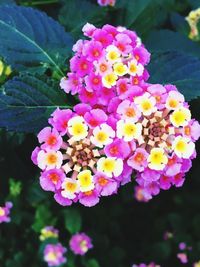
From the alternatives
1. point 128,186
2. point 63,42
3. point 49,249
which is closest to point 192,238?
point 128,186

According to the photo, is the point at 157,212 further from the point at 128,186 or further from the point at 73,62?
the point at 73,62

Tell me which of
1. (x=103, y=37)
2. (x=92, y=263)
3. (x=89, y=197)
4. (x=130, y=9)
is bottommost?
(x=92, y=263)

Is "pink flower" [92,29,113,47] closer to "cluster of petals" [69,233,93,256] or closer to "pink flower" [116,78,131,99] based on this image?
"pink flower" [116,78,131,99]

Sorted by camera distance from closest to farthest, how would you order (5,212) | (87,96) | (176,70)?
(87,96), (176,70), (5,212)

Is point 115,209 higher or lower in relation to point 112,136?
lower

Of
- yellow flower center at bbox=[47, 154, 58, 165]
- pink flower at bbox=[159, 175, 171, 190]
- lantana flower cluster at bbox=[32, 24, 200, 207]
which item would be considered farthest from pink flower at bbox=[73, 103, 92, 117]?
pink flower at bbox=[159, 175, 171, 190]

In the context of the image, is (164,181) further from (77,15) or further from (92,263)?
(92,263)

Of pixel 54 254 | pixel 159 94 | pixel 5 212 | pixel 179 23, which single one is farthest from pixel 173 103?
pixel 54 254
